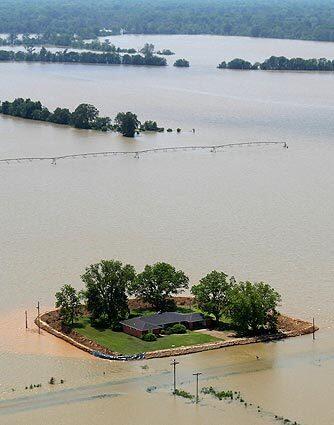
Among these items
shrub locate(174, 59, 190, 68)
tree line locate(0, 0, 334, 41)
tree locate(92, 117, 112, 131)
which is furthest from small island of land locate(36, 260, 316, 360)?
tree line locate(0, 0, 334, 41)

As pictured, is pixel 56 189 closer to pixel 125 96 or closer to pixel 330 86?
pixel 125 96

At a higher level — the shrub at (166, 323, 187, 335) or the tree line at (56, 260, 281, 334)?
the tree line at (56, 260, 281, 334)

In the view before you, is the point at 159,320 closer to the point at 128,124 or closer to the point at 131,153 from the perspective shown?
the point at 131,153

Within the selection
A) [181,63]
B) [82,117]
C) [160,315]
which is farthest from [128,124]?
[181,63]

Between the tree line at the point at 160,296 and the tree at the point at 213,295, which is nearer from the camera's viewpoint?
the tree line at the point at 160,296

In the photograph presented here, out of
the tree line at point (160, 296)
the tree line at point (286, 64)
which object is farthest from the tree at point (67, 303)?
the tree line at point (286, 64)

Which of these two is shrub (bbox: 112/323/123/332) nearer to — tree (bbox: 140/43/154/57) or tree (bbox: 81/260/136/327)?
tree (bbox: 81/260/136/327)

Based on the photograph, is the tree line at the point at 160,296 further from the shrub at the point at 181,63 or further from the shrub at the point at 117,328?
the shrub at the point at 181,63
